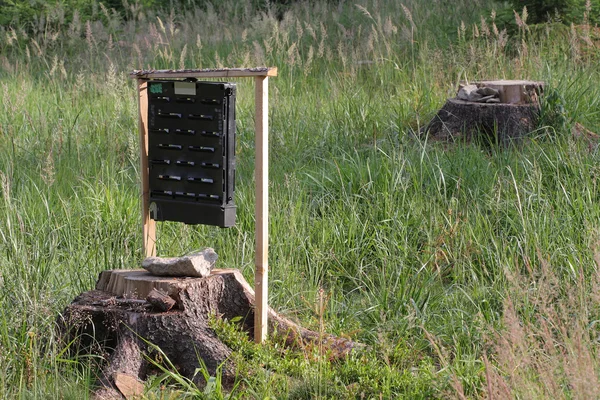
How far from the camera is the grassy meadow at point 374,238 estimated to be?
3787 mm

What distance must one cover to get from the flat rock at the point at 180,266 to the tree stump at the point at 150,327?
40 mm

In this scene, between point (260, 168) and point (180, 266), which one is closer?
point (260, 168)

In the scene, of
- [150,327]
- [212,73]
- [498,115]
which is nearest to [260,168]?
[212,73]

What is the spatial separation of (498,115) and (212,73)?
3745 mm

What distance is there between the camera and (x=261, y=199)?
409 cm

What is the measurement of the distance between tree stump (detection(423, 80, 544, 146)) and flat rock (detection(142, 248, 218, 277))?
336cm

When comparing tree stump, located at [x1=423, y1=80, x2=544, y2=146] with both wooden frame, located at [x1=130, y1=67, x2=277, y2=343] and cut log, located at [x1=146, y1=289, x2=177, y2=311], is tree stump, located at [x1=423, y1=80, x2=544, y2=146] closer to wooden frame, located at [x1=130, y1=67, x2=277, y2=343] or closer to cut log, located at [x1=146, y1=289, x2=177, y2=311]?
wooden frame, located at [x1=130, y1=67, x2=277, y2=343]

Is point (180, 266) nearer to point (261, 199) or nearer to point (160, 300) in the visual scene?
point (160, 300)

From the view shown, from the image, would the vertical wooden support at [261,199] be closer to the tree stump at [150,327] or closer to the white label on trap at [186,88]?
the tree stump at [150,327]

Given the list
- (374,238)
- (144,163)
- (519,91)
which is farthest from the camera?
(519,91)

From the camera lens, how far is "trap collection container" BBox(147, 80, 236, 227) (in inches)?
164

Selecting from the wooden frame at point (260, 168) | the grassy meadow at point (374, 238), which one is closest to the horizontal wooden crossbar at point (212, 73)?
the wooden frame at point (260, 168)

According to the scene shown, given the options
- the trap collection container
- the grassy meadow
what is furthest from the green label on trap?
the grassy meadow

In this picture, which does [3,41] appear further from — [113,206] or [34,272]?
[34,272]
